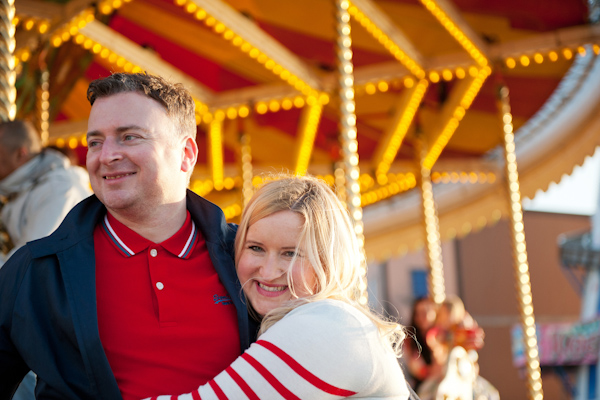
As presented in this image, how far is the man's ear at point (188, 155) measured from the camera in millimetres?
1458

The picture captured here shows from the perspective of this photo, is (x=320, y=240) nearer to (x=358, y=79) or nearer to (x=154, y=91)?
(x=154, y=91)

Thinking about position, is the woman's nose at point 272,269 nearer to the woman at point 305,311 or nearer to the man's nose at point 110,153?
the woman at point 305,311

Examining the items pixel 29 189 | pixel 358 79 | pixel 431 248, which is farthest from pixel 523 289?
pixel 29 189

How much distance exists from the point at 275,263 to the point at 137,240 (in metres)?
0.28

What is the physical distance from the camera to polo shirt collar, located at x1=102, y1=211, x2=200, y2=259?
135 cm

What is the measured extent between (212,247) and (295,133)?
5.10m

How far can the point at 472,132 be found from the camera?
20.7 ft

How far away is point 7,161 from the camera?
230 cm

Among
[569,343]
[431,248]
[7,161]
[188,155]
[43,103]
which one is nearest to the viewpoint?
[188,155]

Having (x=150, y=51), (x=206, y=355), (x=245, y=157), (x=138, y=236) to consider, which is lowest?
(x=206, y=355)

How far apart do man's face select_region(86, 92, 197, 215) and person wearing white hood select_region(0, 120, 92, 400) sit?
0.83m

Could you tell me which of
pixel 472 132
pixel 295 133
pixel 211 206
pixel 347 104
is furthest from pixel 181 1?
pixel 472 132

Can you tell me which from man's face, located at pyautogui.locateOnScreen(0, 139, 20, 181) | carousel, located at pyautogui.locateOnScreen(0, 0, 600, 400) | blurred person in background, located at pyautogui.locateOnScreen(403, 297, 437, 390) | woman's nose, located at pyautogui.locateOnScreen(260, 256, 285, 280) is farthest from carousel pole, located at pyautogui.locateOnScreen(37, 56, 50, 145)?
woman's nose, located at pyautogui.locateOnScreen(260, 256, 285, 280)

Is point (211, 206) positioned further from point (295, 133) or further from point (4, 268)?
point (295, 133)
